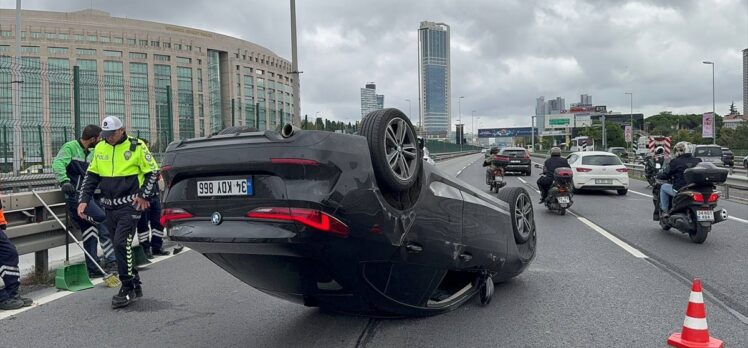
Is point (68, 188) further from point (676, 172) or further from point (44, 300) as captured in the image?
point (676, 172)

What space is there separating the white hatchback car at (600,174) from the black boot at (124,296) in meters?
15.8

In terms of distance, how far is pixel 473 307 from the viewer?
5250mm

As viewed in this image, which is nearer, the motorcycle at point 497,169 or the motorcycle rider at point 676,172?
the motorcycle rider at point 676,172

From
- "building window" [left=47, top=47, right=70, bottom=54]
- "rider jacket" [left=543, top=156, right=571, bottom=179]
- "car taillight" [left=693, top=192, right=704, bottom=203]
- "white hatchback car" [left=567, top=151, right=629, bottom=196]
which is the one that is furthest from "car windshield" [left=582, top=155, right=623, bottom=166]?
"building window" [left=47, top=47, right=70, bottom=54]

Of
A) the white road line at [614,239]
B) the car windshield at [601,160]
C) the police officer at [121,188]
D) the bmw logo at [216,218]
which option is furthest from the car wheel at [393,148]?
the car windshield at [601,160]

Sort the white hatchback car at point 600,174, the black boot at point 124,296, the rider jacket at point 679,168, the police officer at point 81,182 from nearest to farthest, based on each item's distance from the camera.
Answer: the black boot at point 124,296 < the police officer at point 81,182 < the rider jacket at point 679,168 < the white hatchback car at point 600,174

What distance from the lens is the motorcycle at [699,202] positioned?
8789 mm

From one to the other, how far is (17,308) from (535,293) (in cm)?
497

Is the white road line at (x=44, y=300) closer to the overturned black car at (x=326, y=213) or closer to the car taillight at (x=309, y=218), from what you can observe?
the overturned black car at (x=326, y=213)

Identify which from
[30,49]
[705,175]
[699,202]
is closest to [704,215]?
[699,202]

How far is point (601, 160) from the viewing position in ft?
62.4

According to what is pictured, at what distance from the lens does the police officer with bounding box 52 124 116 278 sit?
22.3 ft

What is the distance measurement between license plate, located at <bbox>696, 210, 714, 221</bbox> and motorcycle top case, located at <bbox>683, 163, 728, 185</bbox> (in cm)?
44

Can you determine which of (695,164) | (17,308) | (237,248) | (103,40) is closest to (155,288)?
(17,308)
